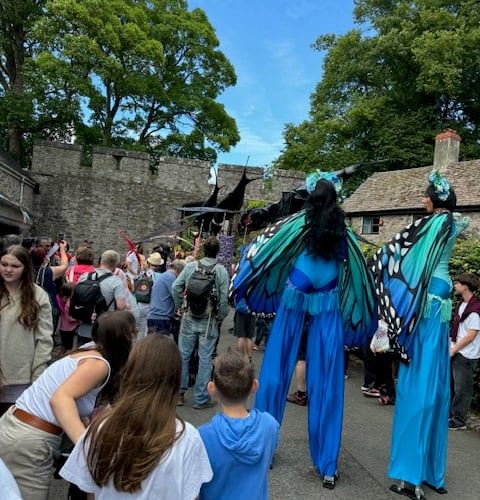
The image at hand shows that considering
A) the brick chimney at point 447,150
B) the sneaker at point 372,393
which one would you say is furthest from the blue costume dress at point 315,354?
the brick chimney at point 447,150

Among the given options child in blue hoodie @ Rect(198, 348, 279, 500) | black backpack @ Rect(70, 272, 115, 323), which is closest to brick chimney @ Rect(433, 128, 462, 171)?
black backpack @ Rect(70, 272, 115, 323)

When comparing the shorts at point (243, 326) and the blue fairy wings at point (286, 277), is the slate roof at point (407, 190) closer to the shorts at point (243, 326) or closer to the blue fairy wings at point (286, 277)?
the shorts at point (243, 326)

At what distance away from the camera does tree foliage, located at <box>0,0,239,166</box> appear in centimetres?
1955

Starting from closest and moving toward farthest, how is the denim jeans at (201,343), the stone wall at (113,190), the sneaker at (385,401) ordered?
the denim jeans at (201,343), the sneaker at (385,401), the stone wall at (113,190)

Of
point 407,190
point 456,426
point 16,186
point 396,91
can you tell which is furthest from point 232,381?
point 396,91

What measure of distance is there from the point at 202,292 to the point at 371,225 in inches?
659

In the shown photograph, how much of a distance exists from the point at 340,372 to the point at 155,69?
24.7 meters

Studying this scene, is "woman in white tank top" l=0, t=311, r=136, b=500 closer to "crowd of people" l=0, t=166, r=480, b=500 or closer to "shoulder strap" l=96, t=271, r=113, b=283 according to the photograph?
"crowd of people" l=0, t=166, r=480, b=500

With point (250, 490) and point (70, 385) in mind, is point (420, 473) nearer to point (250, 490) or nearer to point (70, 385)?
point (250, 490)

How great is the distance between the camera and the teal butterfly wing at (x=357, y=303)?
333 centimetres

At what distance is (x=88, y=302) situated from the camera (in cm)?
409

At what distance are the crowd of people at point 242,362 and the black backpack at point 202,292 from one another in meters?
0.02

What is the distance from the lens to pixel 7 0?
828 inches

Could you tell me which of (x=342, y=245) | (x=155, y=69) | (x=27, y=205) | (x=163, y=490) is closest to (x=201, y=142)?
(x=155, y=69)
